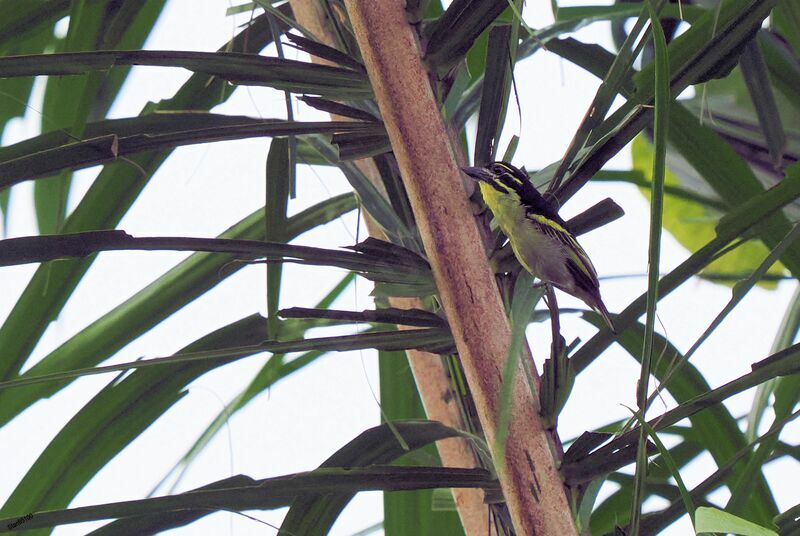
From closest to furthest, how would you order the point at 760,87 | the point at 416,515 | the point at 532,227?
the point at 532,227
the point at 760,87
the point at 416,515

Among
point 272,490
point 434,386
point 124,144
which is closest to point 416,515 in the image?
point 434,386

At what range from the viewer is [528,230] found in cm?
54

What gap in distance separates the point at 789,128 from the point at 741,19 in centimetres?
71

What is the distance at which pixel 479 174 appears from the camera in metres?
0.58

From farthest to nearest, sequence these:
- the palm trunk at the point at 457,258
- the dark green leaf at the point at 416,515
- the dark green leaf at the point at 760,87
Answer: the dark green leaf at the point at 416,515 < the dark green leaf at the point at 760,87 < the palm trunk at the point at 457,258

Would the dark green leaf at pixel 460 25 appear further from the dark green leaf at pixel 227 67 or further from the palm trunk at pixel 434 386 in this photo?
the palm trunk at pixel 434 386

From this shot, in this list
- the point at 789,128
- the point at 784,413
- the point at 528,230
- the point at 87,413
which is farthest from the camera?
the point at 789,128

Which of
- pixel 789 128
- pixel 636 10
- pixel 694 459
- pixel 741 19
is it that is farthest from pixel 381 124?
pixel 789 128

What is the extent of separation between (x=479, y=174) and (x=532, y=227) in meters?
0.06

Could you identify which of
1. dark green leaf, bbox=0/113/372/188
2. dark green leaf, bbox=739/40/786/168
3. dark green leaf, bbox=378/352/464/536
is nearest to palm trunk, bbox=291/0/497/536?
dark green leaf, bbox=378/352/464/536

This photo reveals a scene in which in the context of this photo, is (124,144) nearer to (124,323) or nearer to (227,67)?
(227,67)

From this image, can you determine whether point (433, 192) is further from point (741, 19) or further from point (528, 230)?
point (741, 19)

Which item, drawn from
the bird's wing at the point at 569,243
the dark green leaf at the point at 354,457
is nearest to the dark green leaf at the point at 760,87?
the bird's wing at the point at 569,243

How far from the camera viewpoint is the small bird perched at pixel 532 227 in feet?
1.79
